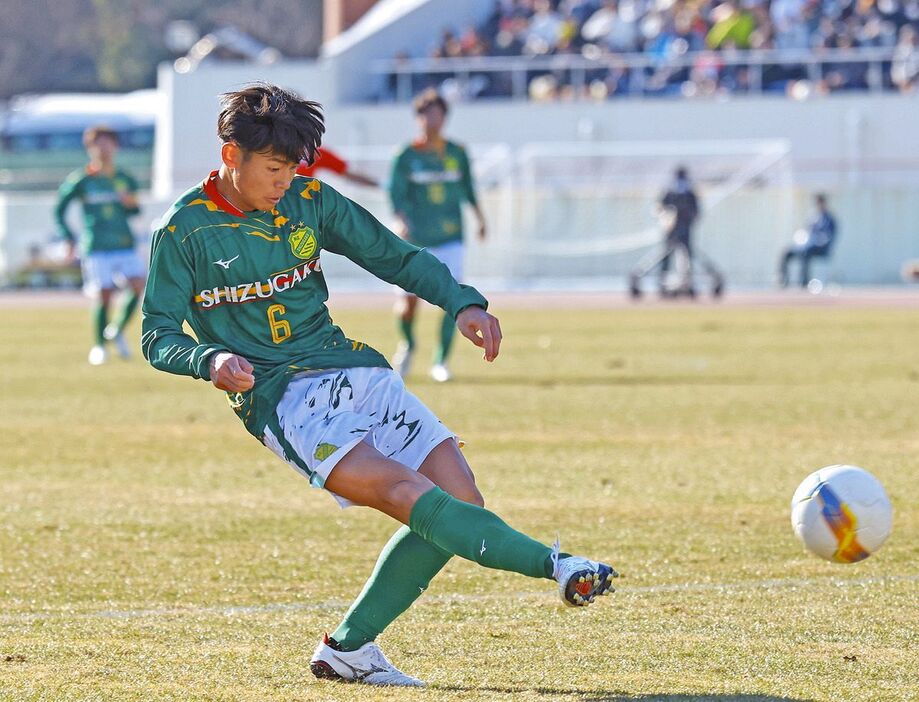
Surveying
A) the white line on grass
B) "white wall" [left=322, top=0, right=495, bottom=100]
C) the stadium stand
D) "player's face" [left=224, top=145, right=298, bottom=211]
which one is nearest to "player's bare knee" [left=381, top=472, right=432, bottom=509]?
"player's face" [left=224, top=145, right=298, bottom=211]

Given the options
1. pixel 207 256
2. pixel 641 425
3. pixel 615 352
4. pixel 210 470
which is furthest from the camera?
pixel 615 352

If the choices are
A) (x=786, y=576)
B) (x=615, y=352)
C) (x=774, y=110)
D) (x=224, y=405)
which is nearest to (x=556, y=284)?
(x=774, y=110)

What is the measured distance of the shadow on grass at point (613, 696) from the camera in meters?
4.27

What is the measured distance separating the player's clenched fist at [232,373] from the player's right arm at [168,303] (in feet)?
0.60

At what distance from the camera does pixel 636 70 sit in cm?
3216

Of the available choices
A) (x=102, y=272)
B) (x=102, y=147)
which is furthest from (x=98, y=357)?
(x=102, y=147)

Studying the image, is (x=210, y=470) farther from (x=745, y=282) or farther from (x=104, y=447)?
(x=745, y=282)

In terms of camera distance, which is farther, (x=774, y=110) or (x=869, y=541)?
(x=774, y=110)

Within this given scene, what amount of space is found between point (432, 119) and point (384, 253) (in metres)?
8.33

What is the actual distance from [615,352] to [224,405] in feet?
17.5

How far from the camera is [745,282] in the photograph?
29125mm

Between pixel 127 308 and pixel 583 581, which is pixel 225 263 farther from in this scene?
pixel 127 308

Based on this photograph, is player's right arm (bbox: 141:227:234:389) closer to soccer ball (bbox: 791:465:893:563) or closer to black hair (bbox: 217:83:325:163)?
black hair (bbox: 217:83:325:163)

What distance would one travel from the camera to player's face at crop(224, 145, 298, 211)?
453 cm
